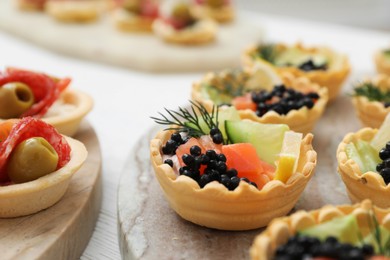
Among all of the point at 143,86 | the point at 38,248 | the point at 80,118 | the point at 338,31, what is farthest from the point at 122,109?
the point at 338,31

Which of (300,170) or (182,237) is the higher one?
(300,170)

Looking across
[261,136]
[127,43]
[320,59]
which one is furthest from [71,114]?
[127,43]

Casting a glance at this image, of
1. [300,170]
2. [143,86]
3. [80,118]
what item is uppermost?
→ [300,170]

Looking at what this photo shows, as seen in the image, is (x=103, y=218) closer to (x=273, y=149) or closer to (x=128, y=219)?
(x=128, y=219)

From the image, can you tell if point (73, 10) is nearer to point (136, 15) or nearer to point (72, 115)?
point (136, 15)

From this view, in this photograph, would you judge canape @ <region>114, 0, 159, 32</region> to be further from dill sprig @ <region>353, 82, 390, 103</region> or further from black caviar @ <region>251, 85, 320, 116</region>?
dill sprig @ <region>353, 82, 390, 103</region>

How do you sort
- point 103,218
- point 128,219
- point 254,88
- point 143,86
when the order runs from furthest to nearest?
point 143,86 → point 254,88 → point 103,218 → point 128,219
